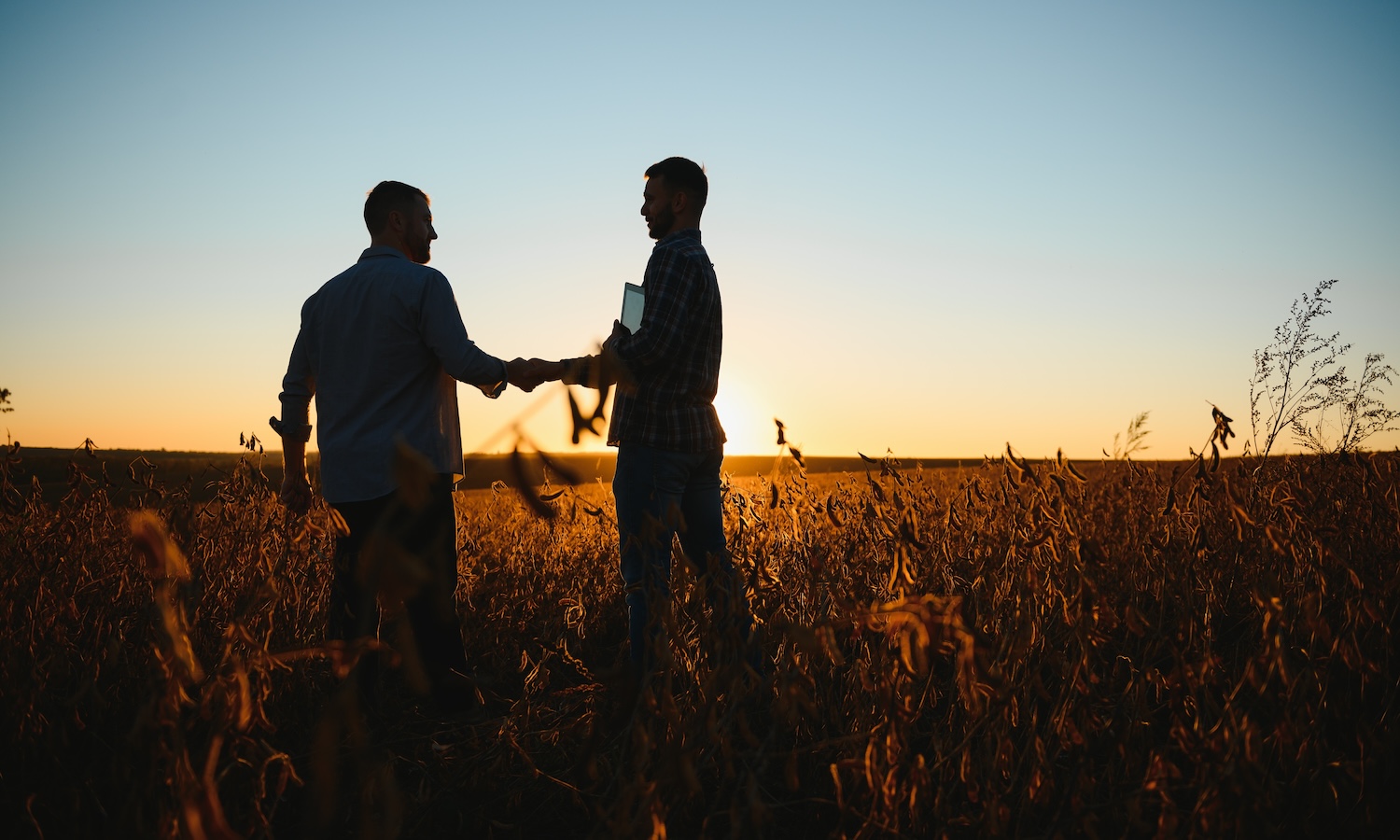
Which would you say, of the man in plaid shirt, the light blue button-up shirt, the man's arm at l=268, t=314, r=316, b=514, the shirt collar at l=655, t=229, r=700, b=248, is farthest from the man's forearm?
the shirt collar at l=655, t=229, r=700, b=248

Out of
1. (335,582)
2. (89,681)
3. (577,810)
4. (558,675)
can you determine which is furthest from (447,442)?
(89,681)

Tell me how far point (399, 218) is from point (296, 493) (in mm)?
1124

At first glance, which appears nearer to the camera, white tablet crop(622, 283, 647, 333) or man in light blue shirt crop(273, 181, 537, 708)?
man in light blue shirt crop(273, 181, 537, 708)

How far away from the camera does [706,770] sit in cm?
229

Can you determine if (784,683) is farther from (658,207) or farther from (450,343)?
(658,207)

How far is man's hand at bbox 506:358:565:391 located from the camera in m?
2.93

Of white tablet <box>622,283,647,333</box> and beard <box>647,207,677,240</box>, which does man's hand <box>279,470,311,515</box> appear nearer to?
white tablet <box>622,283,647,333</box>

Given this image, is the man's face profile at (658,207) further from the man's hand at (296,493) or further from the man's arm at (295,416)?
the man's hand at (296,493)

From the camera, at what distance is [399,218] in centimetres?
305

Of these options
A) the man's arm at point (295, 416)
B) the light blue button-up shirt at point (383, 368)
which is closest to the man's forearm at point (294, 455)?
the man's arm at point (295, 416)

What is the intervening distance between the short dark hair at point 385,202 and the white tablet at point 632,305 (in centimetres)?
89

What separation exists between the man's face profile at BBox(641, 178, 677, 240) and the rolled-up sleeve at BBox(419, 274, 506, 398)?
884mm

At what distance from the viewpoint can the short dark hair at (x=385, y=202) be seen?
120 inches

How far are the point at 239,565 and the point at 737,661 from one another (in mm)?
3025
